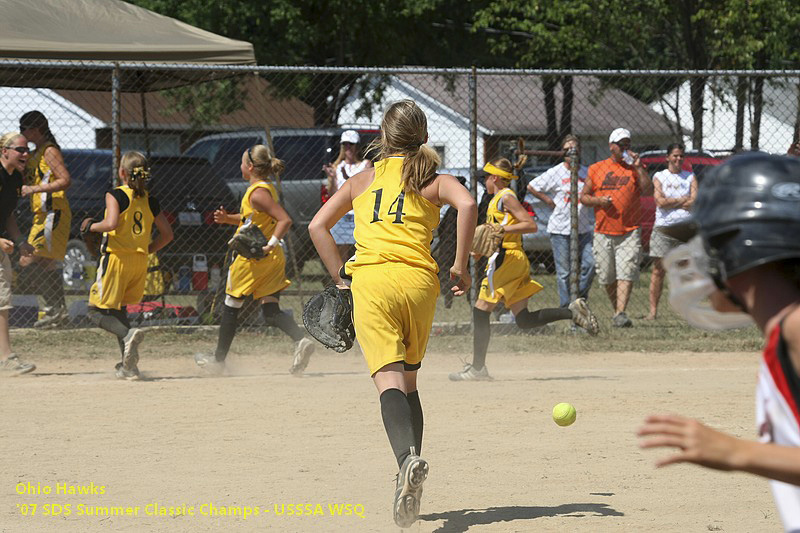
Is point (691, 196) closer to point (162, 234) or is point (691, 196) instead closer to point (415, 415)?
point (162, 234)

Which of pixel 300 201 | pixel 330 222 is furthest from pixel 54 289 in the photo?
pixel 330 222

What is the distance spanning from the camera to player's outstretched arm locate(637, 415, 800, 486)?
2.03 m

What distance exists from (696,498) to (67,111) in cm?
2316

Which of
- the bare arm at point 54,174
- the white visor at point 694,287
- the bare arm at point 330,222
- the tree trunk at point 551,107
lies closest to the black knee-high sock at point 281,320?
the bare arm at point 54,174

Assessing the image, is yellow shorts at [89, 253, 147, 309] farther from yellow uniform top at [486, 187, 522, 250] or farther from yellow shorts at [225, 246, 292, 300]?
yellow uniform top at [486, 187, 522, 250]

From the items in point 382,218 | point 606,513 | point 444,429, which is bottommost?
point 444,429

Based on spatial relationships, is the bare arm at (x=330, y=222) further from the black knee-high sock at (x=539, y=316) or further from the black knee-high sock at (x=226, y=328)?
the black knee-high sock at (x=539, y=316)

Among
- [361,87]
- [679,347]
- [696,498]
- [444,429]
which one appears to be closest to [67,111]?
[361,87]

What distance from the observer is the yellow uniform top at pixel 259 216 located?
30.2ft

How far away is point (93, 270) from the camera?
12.7 m

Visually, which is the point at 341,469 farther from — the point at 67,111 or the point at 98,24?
Result: the point at 67,111

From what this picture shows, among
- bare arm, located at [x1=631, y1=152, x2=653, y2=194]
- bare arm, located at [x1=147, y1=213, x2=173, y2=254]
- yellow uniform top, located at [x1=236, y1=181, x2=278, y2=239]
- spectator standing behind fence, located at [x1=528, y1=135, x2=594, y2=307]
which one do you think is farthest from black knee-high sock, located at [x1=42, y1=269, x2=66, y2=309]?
bare arm, located at [x1=631, y1=152, x2=653, y2=194]

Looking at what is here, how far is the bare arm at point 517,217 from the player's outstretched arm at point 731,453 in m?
6.94

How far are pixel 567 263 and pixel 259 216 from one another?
154 inches
